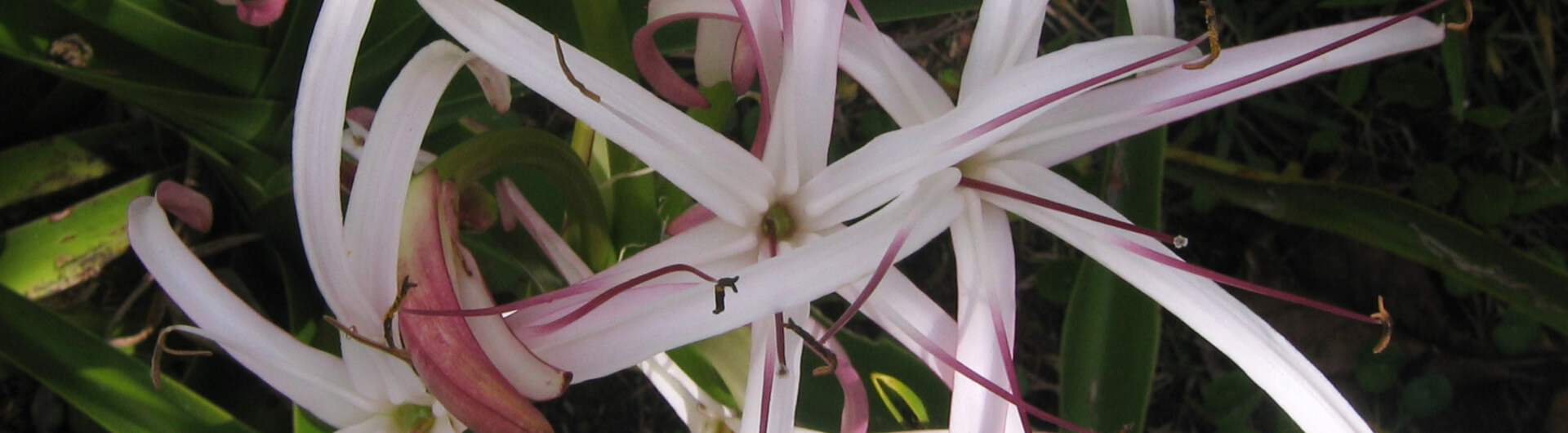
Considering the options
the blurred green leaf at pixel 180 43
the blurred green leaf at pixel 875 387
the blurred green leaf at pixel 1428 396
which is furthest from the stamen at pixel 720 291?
the blurred green leaf at pixel 1428 396

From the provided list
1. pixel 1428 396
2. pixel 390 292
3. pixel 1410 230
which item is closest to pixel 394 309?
pixel 390 292

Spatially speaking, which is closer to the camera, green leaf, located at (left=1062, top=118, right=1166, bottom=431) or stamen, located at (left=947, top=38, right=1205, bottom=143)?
stamen, located at (left=947, top=38, right=1205, bottom=143)

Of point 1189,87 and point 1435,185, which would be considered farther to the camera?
point 1435,185

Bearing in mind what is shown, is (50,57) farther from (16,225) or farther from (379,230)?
(379,230)

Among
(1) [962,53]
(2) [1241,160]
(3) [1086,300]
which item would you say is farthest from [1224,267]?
(3) [1086,300]

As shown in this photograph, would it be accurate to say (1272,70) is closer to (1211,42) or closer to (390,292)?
(1211,42)

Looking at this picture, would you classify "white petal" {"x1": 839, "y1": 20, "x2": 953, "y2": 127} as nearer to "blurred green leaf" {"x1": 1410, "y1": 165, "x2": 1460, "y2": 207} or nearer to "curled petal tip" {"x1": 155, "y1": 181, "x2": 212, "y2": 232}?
"curled petal tip" {"x1": 155, "y1": 181, "x2": 212, "y2": 232}

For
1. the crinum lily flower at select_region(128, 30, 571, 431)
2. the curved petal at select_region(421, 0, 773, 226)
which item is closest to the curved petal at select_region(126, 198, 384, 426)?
the crinum lily flower at select_region(128, 30, 571, 431)
